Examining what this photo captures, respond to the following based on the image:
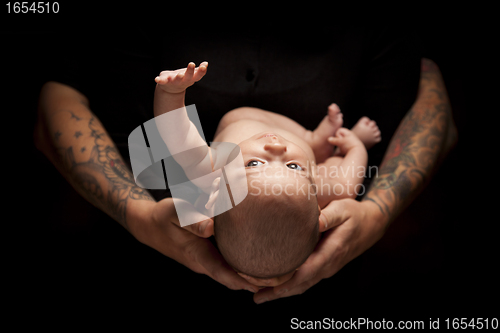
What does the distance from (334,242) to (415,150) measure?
52 centimetres

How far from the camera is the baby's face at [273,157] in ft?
2.34

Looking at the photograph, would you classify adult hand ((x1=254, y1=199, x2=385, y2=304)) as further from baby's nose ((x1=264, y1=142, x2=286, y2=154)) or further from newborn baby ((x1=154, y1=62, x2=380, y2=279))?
baby's nose ((x1=264, y1=142, x2=286, y2=154))

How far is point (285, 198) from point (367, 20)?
875 mm

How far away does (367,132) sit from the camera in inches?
45.2

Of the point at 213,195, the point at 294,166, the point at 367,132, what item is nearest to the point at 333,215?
the point at 294,166

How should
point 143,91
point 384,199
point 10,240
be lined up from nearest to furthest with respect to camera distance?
point 384,199
point 143,91
point 10,240

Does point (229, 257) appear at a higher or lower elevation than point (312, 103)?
lower

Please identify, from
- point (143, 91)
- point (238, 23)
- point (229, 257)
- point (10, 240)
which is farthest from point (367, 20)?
point (10, 240)

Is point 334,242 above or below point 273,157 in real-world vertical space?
below

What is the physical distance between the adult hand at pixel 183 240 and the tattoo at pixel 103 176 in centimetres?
7

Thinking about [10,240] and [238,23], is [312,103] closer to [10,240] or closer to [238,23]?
[238,23]

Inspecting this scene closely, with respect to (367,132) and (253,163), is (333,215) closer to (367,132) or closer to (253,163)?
(253,163)

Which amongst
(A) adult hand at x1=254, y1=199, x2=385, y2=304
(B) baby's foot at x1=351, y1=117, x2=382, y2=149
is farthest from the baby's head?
(B) baby's foot at x1=351, y1=117, x2=382, y2=149

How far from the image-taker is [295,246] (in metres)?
0.70
